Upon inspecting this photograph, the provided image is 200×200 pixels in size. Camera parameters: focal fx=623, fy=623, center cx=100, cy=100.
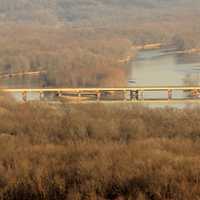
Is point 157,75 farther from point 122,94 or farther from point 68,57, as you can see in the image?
point 68,57

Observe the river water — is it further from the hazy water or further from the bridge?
the bridge

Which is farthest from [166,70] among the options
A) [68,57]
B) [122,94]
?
[68,57]

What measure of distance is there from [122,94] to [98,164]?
16.9m

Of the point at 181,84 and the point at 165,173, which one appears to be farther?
the point at 181,84

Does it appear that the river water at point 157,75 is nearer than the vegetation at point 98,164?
No

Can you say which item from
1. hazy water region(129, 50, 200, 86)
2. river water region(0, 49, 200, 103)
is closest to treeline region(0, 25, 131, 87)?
river water region(0, 49, 200, 103)

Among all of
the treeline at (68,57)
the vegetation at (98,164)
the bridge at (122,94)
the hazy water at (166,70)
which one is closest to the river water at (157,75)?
the hazy water at (166,70)

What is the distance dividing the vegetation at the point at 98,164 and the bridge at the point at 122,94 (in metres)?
9.32

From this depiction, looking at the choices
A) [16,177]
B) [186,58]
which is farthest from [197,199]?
[186,58]

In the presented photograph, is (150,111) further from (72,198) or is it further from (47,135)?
(72,198)

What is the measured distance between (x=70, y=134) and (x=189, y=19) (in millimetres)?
69226

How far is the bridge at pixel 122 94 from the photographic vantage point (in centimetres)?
2416

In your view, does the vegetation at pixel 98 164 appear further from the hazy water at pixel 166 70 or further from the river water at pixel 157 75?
the hazy water at pixel 166 70

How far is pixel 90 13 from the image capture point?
342 feet
